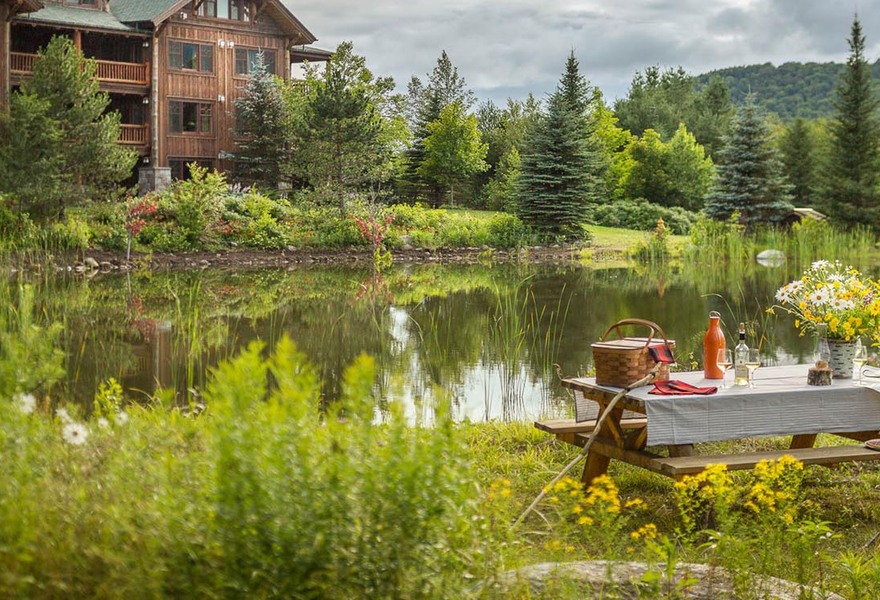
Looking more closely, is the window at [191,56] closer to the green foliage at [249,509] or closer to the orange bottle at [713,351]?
the orange bottle at [713,351]

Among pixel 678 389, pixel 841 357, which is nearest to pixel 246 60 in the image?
pixel 841 357

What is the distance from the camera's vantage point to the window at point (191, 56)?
3247cm

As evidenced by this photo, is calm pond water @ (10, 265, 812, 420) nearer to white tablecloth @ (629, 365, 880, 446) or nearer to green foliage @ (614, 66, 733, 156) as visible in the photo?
white tablecloth @ (629, 365, 880, 446)

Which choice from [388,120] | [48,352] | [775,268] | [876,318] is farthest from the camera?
[388,120]

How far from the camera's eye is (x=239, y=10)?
3378cm

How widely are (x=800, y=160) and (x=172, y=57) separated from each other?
21633 mm

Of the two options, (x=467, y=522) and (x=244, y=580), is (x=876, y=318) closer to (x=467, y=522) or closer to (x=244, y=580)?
(x=467, y=522)

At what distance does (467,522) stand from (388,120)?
33904 millimetres

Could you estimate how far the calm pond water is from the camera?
9.80m

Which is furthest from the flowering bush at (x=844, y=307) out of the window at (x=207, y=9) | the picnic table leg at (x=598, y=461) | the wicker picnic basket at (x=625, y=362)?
the window at (x=207, y=9)

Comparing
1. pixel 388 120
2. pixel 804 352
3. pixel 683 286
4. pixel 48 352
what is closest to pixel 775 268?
pixel 683 286

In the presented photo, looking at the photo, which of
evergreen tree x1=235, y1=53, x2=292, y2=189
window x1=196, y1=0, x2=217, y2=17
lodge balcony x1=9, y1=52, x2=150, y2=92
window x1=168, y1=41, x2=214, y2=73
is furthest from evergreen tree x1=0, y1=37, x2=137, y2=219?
window x1=196, y1=0, x2=217, y2=17

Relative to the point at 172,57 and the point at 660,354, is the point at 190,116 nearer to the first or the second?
the point at 172,57

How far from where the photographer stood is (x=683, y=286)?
2061 cm
